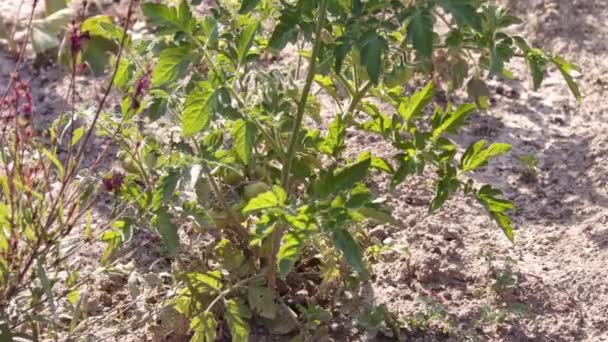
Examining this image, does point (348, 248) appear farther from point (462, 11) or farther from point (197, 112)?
point (462, 11)

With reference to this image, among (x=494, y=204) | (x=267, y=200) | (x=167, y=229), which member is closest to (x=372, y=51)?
(x=267, y=200)

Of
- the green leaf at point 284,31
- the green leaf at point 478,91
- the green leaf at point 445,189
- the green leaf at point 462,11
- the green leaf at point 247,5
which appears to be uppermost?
the green leaf at point 247,5

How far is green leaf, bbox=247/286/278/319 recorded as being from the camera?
2.88 metres

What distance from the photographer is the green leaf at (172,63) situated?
2.48 meters

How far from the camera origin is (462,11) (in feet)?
7.56

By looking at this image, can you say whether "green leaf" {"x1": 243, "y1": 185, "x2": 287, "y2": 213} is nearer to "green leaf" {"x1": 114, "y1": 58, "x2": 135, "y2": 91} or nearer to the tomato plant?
the tomato plant

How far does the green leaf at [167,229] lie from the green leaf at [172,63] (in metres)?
0.39

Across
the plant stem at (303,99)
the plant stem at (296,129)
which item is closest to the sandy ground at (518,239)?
the plant stem at (296,129)

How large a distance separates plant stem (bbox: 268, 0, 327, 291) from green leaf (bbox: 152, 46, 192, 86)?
1.04 feet

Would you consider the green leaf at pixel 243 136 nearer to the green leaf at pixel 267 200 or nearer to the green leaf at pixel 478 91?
the green leaf at pixel 267 200

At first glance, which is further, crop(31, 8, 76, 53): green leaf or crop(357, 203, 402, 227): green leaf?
crop(31, 8, 76, 53): green leaf

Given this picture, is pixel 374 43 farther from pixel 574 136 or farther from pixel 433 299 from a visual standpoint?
pixel 574 136

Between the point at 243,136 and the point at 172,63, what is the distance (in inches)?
10.4

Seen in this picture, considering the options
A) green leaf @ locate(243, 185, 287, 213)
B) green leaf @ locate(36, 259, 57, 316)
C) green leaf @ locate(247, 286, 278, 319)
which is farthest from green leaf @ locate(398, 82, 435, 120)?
green leaf @ locate(36, 259, 57, 316)
